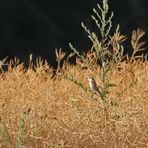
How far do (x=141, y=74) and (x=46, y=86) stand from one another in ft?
1.68

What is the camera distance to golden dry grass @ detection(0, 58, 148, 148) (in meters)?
2.91

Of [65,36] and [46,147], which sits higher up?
[65,36]

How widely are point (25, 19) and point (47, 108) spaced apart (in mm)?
5141

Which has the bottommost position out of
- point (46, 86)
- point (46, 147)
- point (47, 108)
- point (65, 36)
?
point (46, 147)

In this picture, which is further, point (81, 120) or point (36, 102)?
point (36, 102)

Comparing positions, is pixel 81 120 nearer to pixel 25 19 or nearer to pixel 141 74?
pixel 141 74

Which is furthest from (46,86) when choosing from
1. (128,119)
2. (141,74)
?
(128,119)

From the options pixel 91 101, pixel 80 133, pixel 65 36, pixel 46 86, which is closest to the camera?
pixel 80 133

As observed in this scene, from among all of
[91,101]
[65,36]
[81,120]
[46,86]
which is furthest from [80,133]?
[65,36]

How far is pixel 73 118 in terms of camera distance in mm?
3037

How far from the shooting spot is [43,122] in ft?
9.91

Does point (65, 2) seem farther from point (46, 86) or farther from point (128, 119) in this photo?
point (128, 119)

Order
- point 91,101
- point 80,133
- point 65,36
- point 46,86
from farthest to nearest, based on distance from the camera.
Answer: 1. point 65,36
2. point 46,86
3. point 91,101
4. point 80,133

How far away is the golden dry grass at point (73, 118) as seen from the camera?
115 inches
